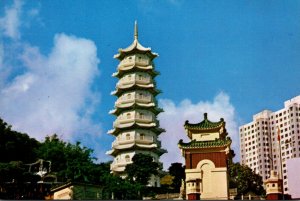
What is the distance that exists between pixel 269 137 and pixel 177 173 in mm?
46554

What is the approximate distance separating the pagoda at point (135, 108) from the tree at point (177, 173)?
11.7 ft

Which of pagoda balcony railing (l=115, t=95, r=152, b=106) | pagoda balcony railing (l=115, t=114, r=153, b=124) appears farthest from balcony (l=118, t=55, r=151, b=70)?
pagoda balcony railing (l=115, t=114, r=153, b=124)

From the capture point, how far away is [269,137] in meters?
99.3

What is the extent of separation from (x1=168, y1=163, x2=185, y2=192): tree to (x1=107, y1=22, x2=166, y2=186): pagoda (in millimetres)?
3558

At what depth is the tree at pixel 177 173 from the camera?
54.8m

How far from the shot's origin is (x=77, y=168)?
4356cm

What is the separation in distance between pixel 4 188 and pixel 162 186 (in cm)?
2472

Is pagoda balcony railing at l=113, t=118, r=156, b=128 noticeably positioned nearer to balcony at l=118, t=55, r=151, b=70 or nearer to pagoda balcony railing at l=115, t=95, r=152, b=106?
pagoda balcony railing at l=115, t=95, r=152, b=106

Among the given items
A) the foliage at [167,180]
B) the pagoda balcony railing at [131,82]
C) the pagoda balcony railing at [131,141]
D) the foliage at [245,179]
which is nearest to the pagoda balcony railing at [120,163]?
the pagoda balcony railing at [131,141]

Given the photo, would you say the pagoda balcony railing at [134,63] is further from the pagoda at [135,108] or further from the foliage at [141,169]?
the foliage at [141,169]

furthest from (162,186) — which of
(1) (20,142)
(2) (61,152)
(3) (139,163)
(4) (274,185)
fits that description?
(4) (274,185)

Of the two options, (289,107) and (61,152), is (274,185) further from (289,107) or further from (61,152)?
(289,107)

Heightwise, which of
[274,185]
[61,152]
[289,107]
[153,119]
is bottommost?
[274,185]

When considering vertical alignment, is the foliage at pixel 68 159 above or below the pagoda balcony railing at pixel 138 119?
below
